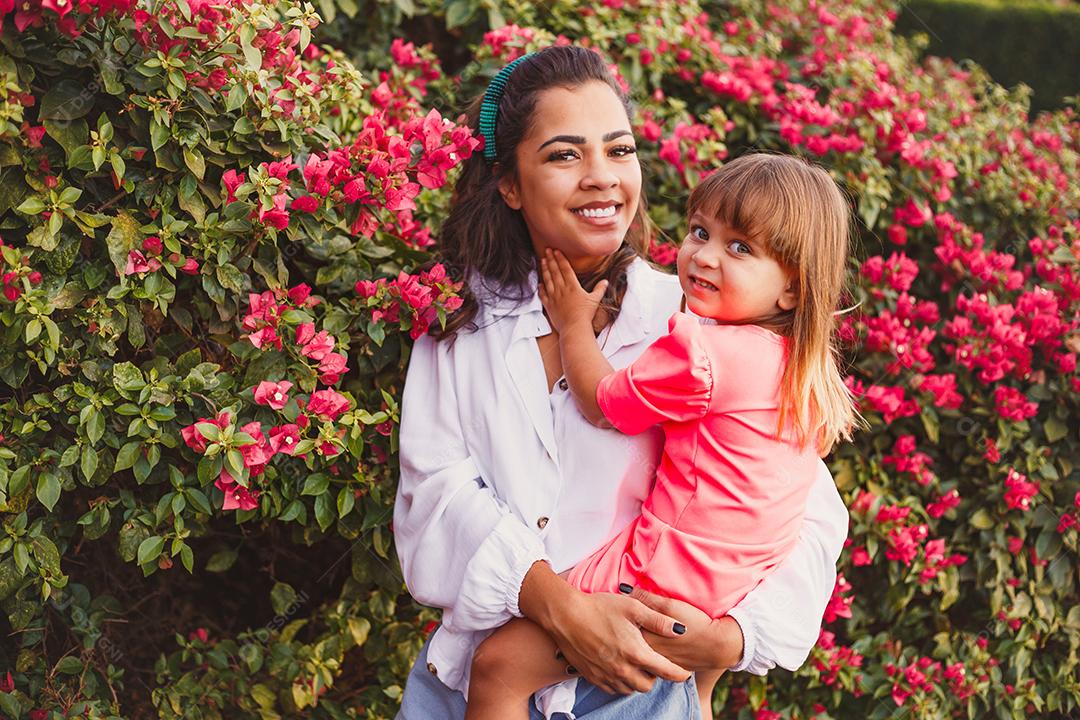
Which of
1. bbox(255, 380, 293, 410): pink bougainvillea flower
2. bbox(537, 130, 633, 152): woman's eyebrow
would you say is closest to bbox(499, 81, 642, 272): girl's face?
bbox(537, 130, 633, 152): woman's eyebrow

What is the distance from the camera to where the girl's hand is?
90.8 inches

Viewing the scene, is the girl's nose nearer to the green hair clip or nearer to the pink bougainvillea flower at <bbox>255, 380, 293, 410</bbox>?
the green hair clip

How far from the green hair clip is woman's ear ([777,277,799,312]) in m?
0.80

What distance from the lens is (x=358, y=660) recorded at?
3.23m

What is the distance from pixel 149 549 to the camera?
2.34m

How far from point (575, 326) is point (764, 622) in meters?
0.71

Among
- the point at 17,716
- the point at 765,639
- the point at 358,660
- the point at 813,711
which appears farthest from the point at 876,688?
the point at 17,716

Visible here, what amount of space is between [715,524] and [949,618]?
6.13ft

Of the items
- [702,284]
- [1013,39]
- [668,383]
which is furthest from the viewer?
[1013,39]

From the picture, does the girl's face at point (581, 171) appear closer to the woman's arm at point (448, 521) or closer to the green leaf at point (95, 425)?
the woman's arm at point (448, 521)

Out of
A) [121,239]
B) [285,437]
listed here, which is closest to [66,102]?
[121,239]

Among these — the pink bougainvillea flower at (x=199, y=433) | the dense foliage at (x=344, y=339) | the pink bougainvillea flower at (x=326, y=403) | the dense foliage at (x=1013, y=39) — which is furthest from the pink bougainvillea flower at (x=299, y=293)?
Result: the dense foliage at (x=1013, y=39)

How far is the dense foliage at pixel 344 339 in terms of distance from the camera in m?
2.26

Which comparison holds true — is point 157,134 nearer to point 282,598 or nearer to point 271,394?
point 271,394
